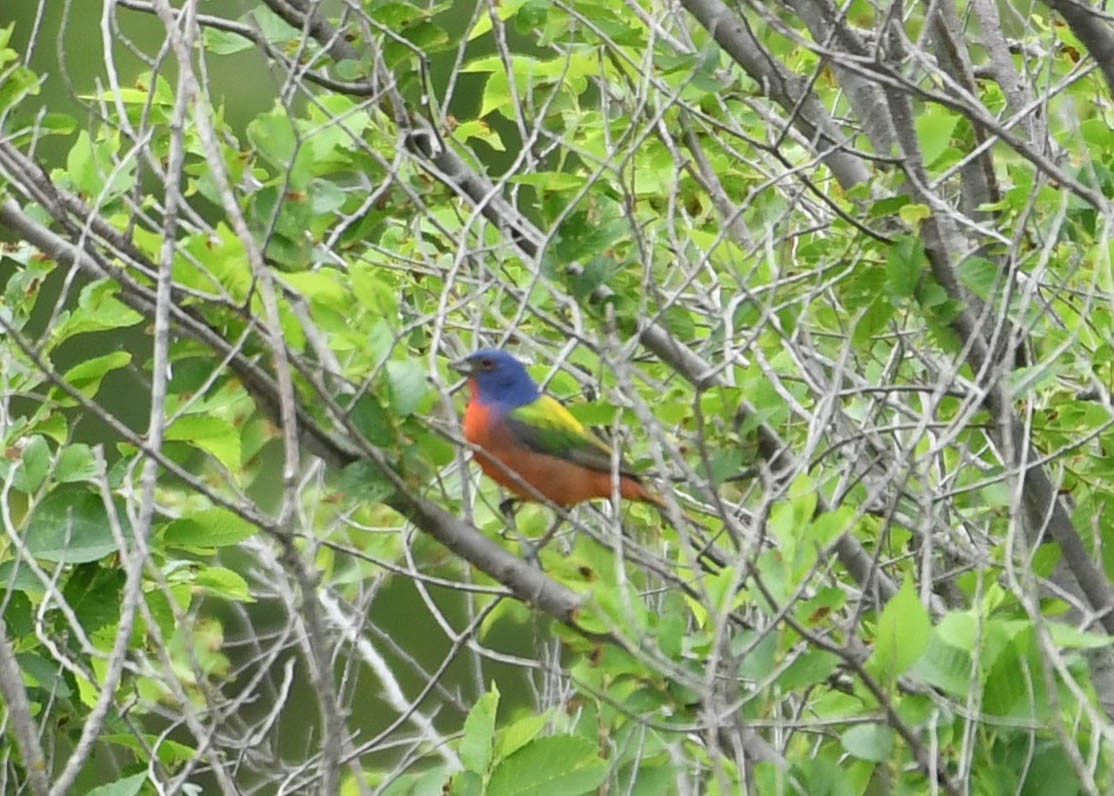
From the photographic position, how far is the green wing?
4.77 metres

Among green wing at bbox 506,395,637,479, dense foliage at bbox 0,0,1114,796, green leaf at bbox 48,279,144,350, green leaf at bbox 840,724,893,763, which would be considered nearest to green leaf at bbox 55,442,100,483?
dense foliage at bbox 0,0,1114,796

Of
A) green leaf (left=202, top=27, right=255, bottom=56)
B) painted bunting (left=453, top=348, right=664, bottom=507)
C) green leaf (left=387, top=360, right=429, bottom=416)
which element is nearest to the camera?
green leaf (left=387, top=360, right=429, bottom=416)

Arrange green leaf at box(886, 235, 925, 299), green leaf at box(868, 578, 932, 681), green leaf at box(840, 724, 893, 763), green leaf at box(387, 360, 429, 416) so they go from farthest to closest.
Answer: green leaf at box(886, 235, 925, 299) → green leaf at box(387, 360, 429, 416) → green leaf at box(840, 724, 893, 763) → green leaf at box(868, 578, 932, 681)

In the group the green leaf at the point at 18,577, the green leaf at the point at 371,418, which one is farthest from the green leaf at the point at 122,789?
the green leaf at the point at 371,418

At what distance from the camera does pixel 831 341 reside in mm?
5285

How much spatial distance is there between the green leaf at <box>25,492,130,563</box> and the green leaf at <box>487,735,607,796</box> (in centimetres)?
86

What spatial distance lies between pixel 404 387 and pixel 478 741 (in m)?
0.61

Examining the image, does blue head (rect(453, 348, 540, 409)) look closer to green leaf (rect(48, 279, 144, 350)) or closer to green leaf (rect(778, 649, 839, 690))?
green leaf (rect(48, 279, 144, 350))

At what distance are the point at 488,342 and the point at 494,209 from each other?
2.50ft

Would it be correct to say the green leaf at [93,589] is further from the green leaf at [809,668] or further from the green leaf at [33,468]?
the green leaf at [809,668]

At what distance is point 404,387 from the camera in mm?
2982

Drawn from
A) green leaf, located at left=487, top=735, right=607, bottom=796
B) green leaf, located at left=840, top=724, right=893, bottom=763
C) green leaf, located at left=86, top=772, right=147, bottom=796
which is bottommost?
green leaf, located at left=86, top=772, right=147, bottom=796

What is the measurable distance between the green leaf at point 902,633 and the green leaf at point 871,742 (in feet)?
0.54

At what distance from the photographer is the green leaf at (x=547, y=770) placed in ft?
9.25
